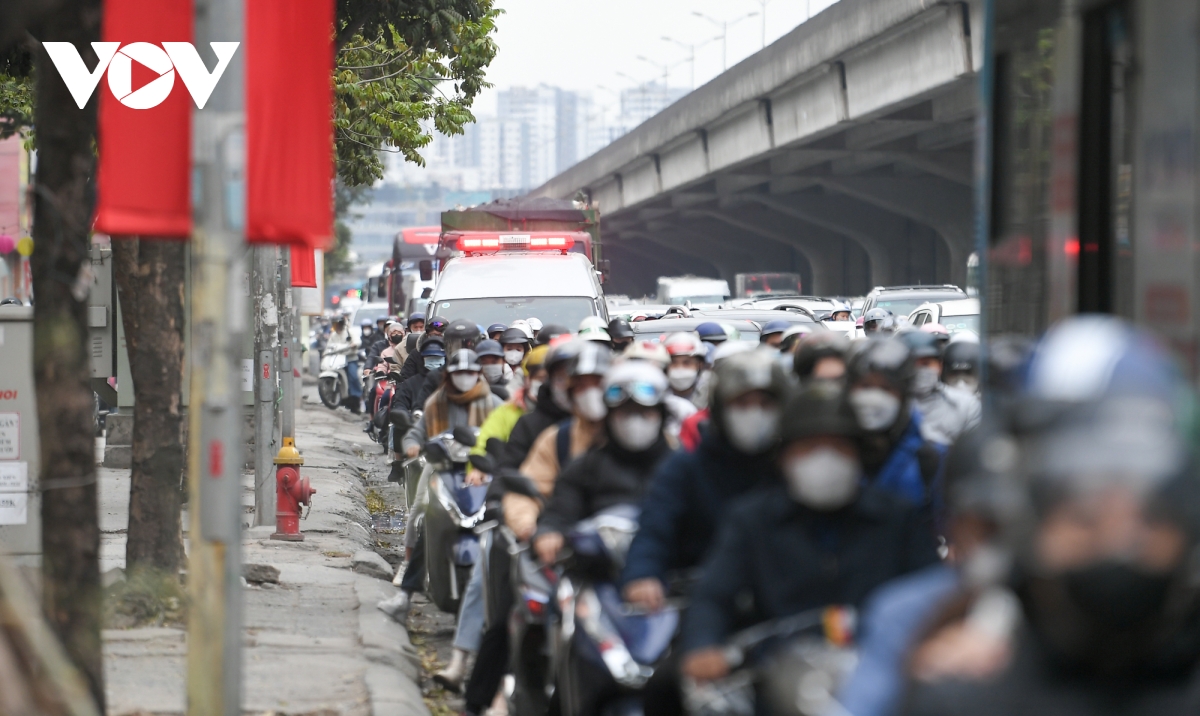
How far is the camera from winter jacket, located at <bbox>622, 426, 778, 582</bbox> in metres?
5.12

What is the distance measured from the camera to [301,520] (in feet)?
48.0

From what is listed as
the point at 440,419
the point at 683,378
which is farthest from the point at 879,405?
the point at 440,419

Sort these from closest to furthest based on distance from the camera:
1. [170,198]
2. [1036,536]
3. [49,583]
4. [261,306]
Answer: [1036,536], [170,198], [49,583], [261,306]

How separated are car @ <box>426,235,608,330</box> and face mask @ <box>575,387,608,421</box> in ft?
32.2

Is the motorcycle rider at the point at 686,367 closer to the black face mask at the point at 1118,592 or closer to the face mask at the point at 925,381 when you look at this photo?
the face mask at the point at 925,381

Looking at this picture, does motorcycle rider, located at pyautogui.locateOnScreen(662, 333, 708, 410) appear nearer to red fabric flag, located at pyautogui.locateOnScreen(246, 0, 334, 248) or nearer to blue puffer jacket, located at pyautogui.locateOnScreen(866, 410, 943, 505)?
blue puffer jacket, located at pyautogui.locateOnScreen(866, 410, 943, 505)

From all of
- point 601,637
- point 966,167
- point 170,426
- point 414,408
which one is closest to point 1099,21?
point 601,637

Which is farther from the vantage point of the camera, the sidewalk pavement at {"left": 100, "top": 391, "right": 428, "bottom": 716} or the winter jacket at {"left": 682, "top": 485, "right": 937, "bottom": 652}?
the sidewalk pavement at {"left": 100, "top": 391, "right": 428, "bottom": 716}

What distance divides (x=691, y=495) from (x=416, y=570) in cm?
509

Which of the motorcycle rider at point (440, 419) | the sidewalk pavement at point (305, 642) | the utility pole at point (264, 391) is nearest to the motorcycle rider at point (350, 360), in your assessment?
the sidewalk pavement at point (305, 642)

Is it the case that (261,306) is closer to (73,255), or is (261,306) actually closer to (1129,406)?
(73,255)

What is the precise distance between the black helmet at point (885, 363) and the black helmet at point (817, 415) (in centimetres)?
150

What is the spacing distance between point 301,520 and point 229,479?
9.80 meters

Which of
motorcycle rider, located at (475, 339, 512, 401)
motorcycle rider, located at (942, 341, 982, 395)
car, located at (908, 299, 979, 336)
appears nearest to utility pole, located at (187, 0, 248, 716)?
motorcycle rider, located at (942, 341, 982, 395)
